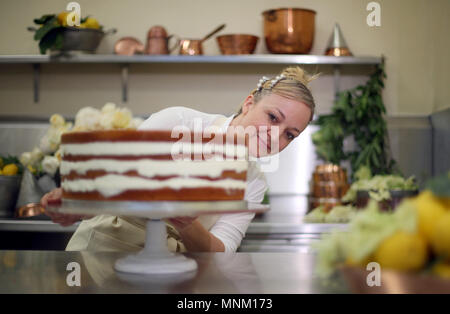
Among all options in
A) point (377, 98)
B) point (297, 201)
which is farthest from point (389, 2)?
point (297, 201)

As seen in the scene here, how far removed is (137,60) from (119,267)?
72.0 inches

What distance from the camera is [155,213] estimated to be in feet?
2.47

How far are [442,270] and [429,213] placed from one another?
0.05m

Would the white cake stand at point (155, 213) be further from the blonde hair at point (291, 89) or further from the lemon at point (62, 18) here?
the lemon at point (62, 18)

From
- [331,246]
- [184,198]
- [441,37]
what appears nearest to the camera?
[331,246]

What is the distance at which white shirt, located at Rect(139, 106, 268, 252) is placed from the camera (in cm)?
134

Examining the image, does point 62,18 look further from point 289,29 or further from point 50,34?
point 289,29

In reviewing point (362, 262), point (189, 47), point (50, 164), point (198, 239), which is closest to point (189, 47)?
point (189, 47)

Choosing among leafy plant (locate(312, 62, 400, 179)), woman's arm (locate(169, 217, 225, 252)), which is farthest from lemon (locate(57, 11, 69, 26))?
woman's arm (locate(169, 217, 225, 252))

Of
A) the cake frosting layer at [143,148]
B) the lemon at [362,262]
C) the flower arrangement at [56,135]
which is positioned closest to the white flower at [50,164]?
the flower arrangement at [56,135]

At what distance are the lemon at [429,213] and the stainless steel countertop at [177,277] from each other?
8.3 inches

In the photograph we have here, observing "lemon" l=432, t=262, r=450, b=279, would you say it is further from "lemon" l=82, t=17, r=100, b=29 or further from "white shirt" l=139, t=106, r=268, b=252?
"lemon" l=82, t=17, r=100, b=29

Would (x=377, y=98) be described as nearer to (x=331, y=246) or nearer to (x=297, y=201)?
(x=297, y=201)
